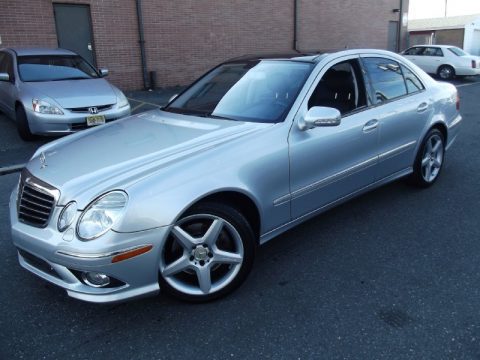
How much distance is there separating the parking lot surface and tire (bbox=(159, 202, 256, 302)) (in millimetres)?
129

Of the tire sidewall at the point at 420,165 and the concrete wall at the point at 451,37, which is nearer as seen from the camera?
the tire sidewall at the point at 420,165

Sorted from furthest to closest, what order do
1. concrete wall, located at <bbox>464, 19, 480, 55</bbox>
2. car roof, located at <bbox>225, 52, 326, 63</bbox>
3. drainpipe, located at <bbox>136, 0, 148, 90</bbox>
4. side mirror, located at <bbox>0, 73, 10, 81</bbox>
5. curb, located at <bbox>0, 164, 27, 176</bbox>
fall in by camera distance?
concrete wall, located at <bbox>464, 19, 480, 55</bbox>, drainpipe, located at <bbox>136, 0, 148, 90</bbox>, side mirror, located at <bbox>0, 73, 10, 81</bbox>, curb, located at <bbox>0, 164, 27, 176</bbox>, car roof, located at <bbox>225, 52, 326, 63</bbox>

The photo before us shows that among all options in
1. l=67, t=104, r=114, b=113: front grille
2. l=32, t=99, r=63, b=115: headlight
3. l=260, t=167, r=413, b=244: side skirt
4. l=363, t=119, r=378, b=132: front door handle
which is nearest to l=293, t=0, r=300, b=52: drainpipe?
l=67, t=104, r=114, b=113: front grille

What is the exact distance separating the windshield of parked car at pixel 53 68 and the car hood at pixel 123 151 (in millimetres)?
4640

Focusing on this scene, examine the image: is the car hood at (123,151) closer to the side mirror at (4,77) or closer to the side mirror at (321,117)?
the side mirror at (321,117)

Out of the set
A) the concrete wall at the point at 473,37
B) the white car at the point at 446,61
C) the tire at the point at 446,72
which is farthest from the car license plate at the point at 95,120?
the concrete wall at the point at 473,37

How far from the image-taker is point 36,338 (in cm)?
251

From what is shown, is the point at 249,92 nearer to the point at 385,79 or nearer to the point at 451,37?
the point at 385,79

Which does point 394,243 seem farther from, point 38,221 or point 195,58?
point 195,58

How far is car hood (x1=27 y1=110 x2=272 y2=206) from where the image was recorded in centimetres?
252

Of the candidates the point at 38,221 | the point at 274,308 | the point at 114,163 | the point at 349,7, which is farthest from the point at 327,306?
the point at 349,7

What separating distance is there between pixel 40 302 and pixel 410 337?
2.29 metres

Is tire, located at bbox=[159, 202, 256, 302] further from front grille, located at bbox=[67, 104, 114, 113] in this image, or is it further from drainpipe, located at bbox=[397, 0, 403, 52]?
drainpipe, located at bbox=[397, 0, 403, 52]

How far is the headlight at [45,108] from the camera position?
6586 mm
